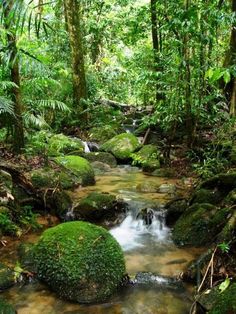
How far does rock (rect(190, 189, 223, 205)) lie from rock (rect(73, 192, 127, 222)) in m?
1.22

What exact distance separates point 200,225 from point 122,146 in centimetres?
580

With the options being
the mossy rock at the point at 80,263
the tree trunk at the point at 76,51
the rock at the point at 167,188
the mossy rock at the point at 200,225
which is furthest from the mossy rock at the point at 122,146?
the mossy rock at the point at 80,263

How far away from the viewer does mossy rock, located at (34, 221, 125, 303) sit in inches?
158

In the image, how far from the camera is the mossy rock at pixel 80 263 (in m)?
4.01

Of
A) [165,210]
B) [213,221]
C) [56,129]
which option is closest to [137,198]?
[165,210]

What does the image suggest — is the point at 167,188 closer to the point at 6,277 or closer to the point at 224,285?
the point at 6,277

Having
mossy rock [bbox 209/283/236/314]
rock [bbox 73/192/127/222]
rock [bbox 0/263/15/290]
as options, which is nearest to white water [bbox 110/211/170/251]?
rock [bbox 73/192/127/222]

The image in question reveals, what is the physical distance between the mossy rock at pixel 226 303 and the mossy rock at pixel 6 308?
6.09ft

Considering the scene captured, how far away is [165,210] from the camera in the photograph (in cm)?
627

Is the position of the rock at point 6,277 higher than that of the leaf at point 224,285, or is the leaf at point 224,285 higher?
the leaf at point 224,285

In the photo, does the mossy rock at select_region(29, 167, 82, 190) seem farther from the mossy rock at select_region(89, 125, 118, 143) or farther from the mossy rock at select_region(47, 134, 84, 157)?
the mossy rock at select_region(89, 125, 118, 143)

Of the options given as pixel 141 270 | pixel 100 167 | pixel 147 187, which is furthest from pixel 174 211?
pixel 100 167

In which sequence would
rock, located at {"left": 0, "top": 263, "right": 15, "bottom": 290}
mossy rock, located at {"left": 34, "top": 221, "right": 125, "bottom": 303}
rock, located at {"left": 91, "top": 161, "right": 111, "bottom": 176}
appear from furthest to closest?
rock, located at {"left": 91, "top": 161, "right": 111, "bottom": 176}, rock, located at {"left": 0, "top": 263, "right": 15, "bottom": 290}, mossy rock, located at {"left": 34, "top": 221, "right": 125, "bottom": 303}

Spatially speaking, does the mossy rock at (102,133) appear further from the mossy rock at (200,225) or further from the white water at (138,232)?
the mossy rock at (200,225)
